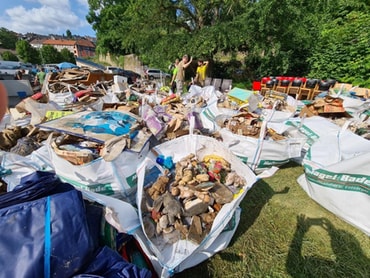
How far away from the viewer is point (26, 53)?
29.9 m

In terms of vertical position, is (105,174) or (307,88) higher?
(307,88)

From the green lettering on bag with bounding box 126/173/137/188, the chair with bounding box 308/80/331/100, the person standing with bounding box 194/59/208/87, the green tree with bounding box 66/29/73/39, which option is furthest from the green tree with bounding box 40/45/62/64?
Answer: the green tree with bounding box 66/29/73/39

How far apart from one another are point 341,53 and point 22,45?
40.2 metres

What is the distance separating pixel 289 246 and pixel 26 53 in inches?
1625

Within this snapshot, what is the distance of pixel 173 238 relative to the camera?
129 cm

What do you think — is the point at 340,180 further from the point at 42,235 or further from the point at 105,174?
the point at 42,235

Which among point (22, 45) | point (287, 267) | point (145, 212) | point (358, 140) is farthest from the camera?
point (22, 45)

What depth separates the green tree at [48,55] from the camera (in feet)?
102

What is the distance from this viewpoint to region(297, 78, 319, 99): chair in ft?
17.6

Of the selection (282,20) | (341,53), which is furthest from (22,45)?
(341,53)

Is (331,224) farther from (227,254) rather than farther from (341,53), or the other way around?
(341,53)

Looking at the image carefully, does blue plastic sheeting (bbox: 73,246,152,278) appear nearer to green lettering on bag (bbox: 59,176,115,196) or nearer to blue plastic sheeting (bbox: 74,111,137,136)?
green lettering on bag (bbox: 59,176,115,196)

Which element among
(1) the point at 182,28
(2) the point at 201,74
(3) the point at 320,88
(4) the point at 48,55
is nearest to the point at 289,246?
(2) the point at 201,74

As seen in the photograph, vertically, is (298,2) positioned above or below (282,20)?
above
